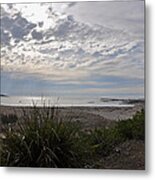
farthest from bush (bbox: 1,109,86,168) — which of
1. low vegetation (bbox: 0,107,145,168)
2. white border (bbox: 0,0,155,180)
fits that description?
white border (bbox: 0,0,155,180)

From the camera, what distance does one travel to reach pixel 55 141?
2.17 m

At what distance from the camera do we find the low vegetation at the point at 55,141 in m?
2.15

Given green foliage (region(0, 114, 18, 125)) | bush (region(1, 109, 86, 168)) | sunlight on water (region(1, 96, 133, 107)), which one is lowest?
bush (region(1, 109, 86, 168))

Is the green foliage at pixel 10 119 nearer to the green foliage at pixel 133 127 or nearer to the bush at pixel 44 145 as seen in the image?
the bush at pixel 44 145

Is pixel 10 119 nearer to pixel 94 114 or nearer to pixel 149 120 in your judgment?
pixel 94 114

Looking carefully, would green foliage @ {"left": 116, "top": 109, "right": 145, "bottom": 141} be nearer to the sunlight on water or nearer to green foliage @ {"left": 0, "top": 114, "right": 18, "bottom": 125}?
the sunlight on water

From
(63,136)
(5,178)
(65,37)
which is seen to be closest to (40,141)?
(63,136)

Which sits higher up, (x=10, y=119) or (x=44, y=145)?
(x=10, y=119)

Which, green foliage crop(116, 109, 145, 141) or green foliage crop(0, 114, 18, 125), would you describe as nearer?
green foliage crop(116, 109, 145, 141)

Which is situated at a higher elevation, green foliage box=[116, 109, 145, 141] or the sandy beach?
the sandy beach

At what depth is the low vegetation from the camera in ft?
7.05

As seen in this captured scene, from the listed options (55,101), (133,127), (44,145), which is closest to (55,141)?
(44,145)

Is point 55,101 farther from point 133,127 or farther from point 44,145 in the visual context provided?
point 133,127

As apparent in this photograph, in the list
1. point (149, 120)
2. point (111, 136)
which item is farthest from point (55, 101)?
point (149, 120)
